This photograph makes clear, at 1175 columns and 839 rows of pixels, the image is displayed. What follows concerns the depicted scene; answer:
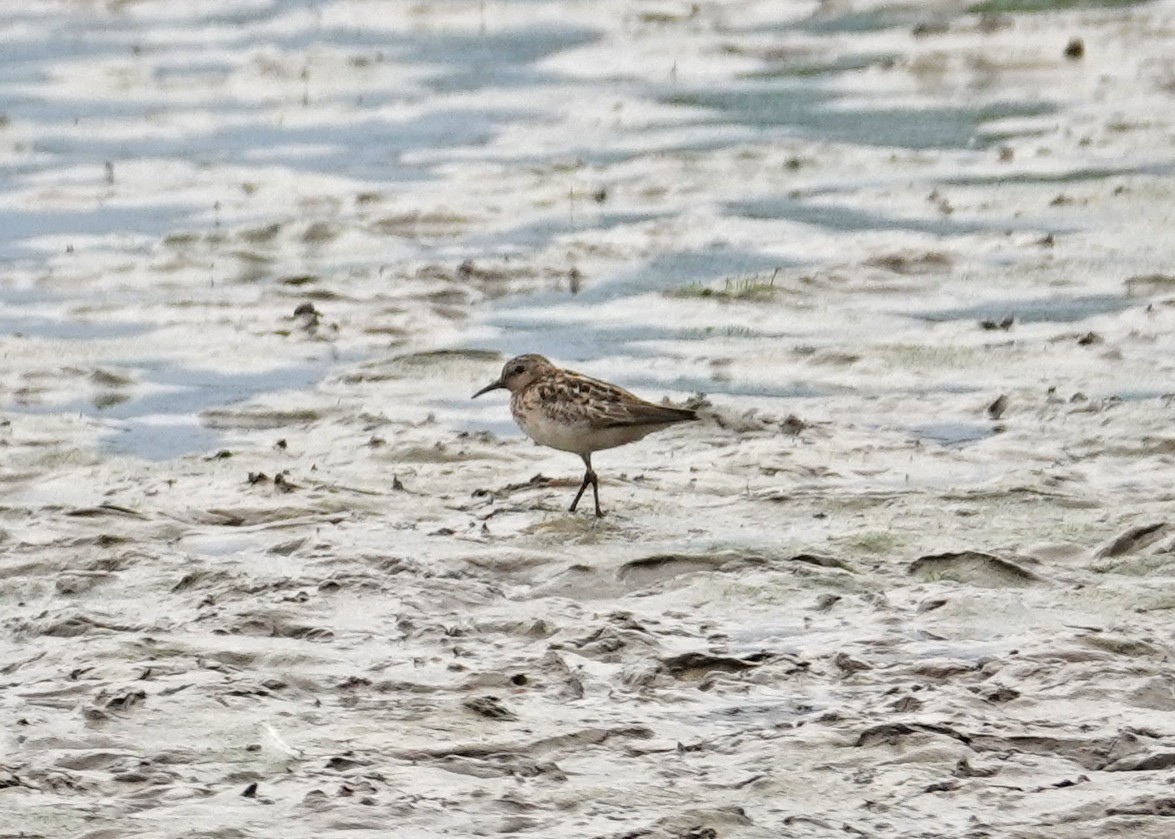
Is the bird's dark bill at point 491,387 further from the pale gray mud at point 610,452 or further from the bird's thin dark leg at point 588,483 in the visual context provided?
the bird's thin dark leg at point 588,483

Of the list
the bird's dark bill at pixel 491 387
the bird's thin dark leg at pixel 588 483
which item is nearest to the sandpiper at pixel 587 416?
the bird's thin dark leg at pixel 588 483

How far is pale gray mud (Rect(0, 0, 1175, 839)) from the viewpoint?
6.43 m

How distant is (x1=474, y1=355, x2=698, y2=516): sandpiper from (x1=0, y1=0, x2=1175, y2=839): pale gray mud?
0.72 ft

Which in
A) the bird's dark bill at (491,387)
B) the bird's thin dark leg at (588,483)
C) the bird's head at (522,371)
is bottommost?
the bird's thin dark leg at (588,483)

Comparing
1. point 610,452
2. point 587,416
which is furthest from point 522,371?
point 587,416

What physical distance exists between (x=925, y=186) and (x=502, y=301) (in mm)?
3253

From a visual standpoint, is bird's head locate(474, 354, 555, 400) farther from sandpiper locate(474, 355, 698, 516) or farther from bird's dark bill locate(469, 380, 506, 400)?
sandpiper locate(474, 355, 698, 516)

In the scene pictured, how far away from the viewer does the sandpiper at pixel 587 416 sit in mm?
9352

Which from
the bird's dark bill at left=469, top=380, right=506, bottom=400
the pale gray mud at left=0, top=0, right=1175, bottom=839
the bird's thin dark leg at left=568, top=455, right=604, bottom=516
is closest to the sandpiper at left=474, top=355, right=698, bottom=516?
the bird's thin dark leg at left=568, top=455, right=604, bottom=516

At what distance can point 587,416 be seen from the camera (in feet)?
30.7

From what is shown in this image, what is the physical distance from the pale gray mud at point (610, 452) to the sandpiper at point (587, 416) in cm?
22

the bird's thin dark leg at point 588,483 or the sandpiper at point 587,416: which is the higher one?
the sandpiper at point 587,416

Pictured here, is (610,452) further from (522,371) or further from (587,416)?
(587,416)

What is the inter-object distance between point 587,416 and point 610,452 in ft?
3.40
